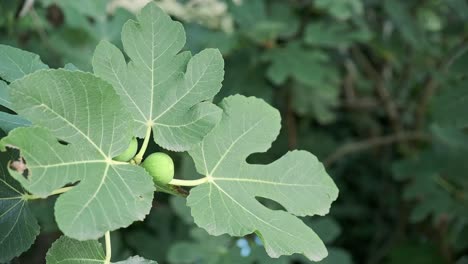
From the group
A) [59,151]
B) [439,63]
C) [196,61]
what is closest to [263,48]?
[439,63]

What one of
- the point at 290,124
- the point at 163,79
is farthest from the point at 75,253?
the point at 290,124

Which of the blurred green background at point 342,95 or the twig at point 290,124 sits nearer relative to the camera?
the blurred green background at point 342,95

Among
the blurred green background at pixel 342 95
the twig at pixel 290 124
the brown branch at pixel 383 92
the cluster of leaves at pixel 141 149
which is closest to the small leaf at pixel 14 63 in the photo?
the cluster of leaves at pixel 141 149

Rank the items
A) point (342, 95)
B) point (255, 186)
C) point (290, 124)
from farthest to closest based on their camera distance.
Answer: point (342, 95), point (290, 124), point (255, 186)

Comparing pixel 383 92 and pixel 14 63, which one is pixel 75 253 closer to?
pixel 14 63

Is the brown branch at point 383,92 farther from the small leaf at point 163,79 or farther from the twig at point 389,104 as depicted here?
the small leaf at point 163,79

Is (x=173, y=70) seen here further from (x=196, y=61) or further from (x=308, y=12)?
(x=308, y=12)
